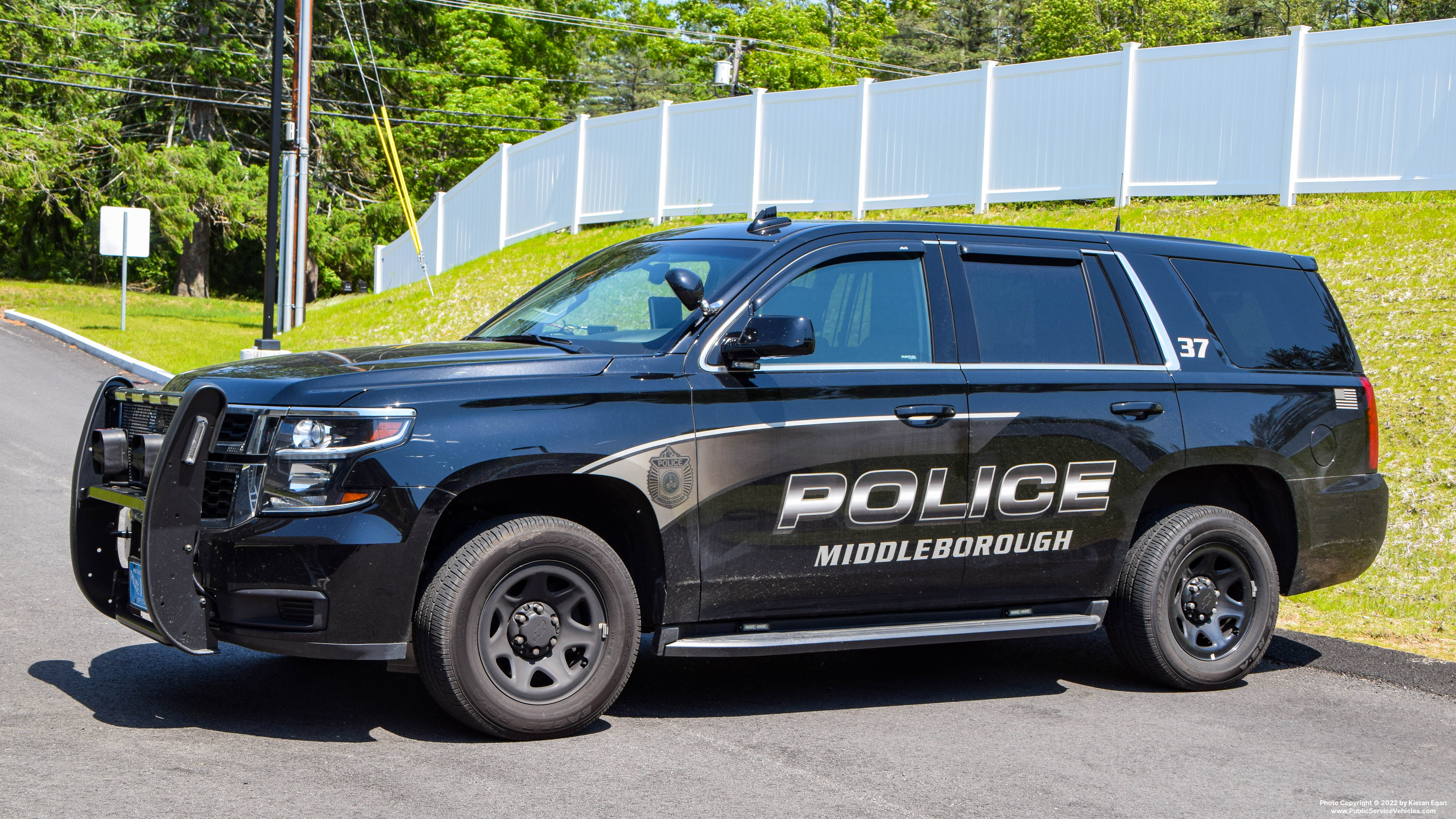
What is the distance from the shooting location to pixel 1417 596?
8.38 metres

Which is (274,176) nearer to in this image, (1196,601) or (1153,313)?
(1153,313)

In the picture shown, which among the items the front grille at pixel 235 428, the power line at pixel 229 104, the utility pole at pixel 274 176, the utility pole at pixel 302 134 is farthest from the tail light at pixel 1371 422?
the power line at pixel 229 104

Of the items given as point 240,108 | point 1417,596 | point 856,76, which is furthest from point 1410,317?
point 856,76

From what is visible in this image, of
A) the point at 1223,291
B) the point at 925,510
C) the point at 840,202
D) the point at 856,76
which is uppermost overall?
the point at 856,76

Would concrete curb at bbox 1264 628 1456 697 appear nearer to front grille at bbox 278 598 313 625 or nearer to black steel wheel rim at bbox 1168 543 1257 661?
black steel wheel rim at bbox 1168 543 1257 661

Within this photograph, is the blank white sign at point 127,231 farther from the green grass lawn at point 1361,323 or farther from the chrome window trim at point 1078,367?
the chrome window trim at point 1078,367

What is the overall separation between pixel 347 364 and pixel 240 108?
142ft

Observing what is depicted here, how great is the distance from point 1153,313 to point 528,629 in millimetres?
3273

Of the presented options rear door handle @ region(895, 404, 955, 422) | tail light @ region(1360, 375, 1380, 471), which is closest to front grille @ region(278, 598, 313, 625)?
rear door handle @ region(895, 404, 955, 422)

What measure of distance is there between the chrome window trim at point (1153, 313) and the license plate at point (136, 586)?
13.9 feet

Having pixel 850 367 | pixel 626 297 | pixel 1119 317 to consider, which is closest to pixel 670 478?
pixel 850 367

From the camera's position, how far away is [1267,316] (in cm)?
674

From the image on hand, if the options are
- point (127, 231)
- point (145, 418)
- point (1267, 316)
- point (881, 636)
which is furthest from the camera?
point (127, 231)

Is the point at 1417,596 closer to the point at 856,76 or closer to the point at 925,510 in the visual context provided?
the point at 925,510
